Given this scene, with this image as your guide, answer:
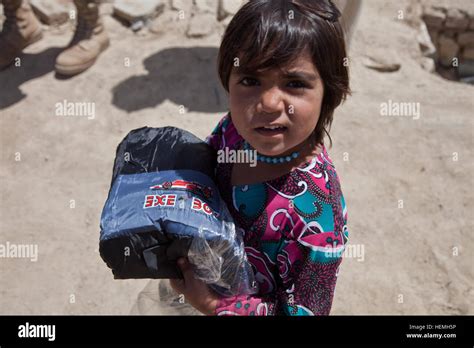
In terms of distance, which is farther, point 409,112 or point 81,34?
point 81,34

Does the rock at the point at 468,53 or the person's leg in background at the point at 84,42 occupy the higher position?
the person's leg in background at the point at 84,42

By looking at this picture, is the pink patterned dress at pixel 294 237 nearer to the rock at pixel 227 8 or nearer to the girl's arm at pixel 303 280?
the girl's arm at pixel 303 280

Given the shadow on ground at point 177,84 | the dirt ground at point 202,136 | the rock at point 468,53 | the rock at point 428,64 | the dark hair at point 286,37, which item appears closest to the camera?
the dark hair at point 286,37

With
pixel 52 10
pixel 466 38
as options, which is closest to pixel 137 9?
pixel 52 10

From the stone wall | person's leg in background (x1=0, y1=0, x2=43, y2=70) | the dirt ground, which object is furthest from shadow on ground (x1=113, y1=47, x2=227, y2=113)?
the stone wall

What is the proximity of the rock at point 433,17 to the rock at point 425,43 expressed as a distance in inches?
5.5

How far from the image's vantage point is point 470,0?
4.80m

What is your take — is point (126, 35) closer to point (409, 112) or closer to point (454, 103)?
point (409, 112)

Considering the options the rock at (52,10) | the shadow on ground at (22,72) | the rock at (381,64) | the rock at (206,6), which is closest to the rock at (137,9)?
the rock at (206,6)

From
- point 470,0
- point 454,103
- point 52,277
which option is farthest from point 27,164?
point 470,0

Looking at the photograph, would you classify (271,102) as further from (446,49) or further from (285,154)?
(446,49)

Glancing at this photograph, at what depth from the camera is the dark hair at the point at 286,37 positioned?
1346 mm

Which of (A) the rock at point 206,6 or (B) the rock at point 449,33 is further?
(B) the rock at point 449,33
